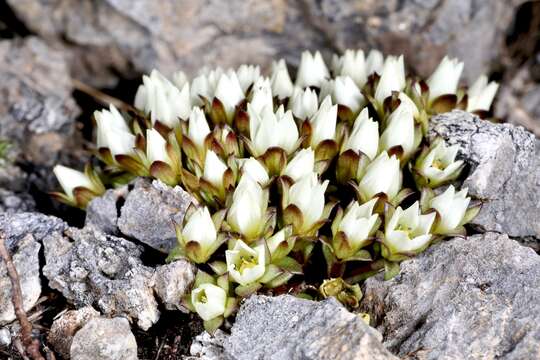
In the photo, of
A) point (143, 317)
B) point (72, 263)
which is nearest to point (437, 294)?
point (143, 317)

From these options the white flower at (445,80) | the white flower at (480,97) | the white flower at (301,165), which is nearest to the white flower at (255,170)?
the white flower at (301,165)

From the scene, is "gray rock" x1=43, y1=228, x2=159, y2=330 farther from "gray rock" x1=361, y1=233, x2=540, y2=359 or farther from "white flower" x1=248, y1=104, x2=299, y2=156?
"gray rock" x1=361, y1=233, x2=540, y2=359

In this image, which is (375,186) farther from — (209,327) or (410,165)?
(209,327)

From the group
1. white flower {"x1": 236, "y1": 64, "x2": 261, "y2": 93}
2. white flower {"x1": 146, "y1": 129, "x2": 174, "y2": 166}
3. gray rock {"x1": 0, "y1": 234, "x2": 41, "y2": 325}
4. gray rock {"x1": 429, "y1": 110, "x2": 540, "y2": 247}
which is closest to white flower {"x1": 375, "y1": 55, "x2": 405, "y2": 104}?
gray rock {"x1": 429, "y1": 110, "x2": 540, "y2": 247}

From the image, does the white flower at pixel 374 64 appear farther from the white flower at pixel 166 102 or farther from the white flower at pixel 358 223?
the white flower at pixel 358 223

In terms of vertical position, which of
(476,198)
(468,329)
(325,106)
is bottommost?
(468,329)

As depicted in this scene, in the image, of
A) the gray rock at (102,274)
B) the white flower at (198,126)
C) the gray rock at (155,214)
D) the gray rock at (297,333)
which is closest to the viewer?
the gray rock at (297,333)
